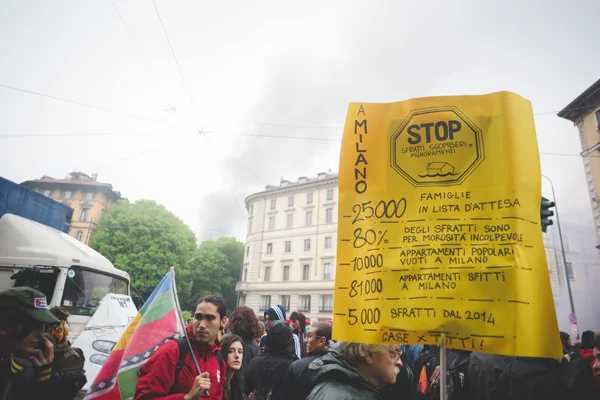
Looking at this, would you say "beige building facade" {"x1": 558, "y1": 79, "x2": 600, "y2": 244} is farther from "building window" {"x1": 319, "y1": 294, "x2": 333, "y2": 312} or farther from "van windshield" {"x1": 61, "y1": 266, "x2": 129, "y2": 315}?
"building window" {"x1": 319, "y1": 294, "x2": 333, "y2": 312}

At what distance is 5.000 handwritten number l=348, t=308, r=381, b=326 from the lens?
187 centimetres

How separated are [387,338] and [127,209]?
41.1m

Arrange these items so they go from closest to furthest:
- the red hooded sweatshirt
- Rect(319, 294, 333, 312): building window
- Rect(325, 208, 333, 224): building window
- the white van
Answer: the red hooded sweatshirt, the white van, Rect(319, 294, 333, 312): building window, Rect(325, 208, 333, 224): building window

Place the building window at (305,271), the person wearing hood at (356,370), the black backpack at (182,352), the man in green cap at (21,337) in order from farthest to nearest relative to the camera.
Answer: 1. the building window at (305,271)
2. the black backpack at (182,352)
3. the man in green cap at (21,337)
4. the person wearing hood at (356,370)

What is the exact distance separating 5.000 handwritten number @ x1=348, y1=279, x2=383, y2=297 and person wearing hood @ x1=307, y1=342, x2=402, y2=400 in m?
0.30

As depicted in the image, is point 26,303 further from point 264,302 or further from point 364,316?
point 264,302

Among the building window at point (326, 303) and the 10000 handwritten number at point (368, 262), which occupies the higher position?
the building window at point (326, 303)

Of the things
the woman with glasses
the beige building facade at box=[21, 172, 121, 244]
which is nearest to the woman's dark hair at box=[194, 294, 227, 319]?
the woman with glasses

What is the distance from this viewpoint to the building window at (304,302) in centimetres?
4303

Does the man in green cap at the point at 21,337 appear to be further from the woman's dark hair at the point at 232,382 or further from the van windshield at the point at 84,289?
the van windshield at the point at 84,289

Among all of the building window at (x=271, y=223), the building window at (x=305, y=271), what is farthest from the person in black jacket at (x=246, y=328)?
the building window at (x=271, y=223)

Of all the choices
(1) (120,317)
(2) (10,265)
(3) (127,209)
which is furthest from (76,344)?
(3) (127,209)

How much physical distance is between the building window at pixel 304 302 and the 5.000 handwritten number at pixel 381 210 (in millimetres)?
42573

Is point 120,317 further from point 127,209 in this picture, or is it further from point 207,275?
point 207,275
